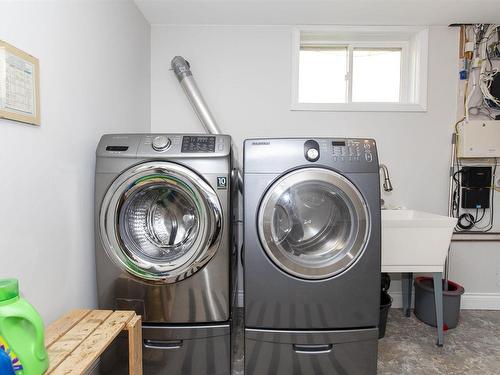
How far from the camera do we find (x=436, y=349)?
5.74 ft

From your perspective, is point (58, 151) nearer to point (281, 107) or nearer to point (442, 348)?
point (281, 107)

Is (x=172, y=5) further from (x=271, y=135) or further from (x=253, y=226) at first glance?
(x=253, y=226)

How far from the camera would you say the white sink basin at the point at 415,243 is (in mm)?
1674

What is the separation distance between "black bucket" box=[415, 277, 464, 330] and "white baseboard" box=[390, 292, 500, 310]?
18 centimetres

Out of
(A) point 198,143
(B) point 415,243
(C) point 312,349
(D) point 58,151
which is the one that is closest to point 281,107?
(A) point 198,143

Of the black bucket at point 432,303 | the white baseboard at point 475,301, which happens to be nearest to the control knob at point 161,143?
the white baseboard at point 475,301

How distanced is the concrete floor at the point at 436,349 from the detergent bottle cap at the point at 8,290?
1219 mm

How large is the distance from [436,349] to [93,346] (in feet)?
6.44

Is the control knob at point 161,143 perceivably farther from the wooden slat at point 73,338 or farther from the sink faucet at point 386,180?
the sink faucet at point 386,180

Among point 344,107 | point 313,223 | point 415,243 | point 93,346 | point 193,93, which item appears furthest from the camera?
point 344,107

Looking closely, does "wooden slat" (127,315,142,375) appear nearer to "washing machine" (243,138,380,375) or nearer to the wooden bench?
the wooden bench

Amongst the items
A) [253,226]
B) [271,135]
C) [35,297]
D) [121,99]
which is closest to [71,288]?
[35,297]

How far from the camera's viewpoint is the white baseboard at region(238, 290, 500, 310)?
229 centimetres

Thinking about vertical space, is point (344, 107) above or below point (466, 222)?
above
